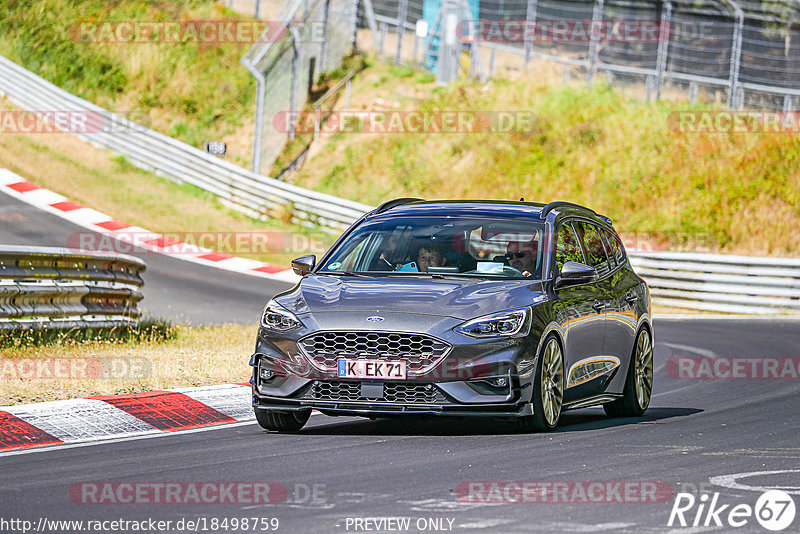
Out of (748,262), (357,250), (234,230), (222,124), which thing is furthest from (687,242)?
(357,250)

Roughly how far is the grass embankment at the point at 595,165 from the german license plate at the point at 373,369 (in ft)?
72.4

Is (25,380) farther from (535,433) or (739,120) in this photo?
(739,120)

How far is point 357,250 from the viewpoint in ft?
34.1

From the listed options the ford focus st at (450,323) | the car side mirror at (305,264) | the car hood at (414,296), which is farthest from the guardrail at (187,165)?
the car hood at (414,296)

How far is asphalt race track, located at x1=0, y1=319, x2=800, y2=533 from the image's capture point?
6.31 meters

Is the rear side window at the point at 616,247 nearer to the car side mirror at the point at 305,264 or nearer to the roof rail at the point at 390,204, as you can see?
the roof rail at the point at 390,204

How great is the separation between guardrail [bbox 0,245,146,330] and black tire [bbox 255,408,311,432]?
15.3 feet

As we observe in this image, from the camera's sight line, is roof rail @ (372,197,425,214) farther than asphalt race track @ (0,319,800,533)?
Yes

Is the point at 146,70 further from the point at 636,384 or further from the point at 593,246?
the point at 636,384

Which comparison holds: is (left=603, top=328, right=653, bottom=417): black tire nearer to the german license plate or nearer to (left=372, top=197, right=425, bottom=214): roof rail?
(left=372, top=197, right=425, bottom=214): roof rail

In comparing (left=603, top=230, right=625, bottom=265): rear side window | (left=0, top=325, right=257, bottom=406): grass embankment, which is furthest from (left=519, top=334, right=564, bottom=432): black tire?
(left=0, top=325, right=257, bottom=406): grass embankment

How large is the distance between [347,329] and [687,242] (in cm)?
2241

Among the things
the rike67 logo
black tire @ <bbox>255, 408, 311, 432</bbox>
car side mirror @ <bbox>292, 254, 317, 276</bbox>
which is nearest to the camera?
the rike67 logo

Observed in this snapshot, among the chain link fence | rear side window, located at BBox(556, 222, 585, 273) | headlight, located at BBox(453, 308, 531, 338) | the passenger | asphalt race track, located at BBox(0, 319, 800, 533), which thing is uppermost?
the chain link fence
